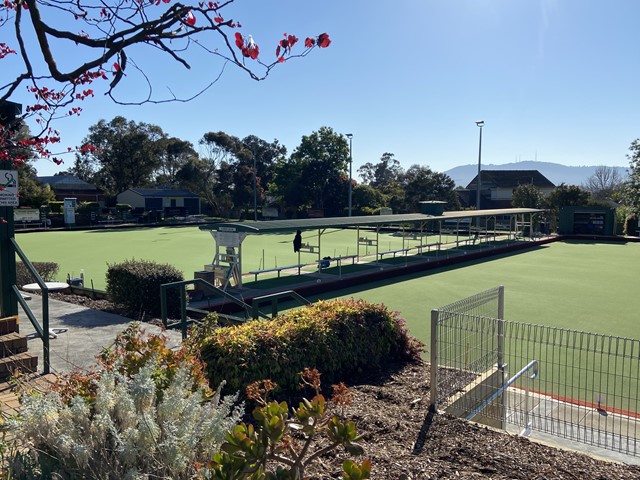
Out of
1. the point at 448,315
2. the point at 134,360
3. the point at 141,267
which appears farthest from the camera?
the point at 141,267

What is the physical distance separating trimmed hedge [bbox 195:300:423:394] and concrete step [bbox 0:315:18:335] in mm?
2680

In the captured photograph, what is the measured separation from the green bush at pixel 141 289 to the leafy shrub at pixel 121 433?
24.8ft

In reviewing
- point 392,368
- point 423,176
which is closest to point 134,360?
point 392,368

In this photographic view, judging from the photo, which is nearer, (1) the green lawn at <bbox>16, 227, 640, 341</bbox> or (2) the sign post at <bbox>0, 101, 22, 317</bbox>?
(2) the sign post at <bbox>0, 101, 22, 317</bbox>

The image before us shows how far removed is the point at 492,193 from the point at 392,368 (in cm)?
6647

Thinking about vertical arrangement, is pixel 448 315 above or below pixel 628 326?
above

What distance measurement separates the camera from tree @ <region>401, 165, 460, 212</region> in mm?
50969

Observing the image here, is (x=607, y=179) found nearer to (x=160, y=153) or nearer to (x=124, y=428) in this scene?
(x=160, y=153)

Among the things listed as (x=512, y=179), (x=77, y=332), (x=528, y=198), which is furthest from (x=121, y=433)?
(x=512, y=179)

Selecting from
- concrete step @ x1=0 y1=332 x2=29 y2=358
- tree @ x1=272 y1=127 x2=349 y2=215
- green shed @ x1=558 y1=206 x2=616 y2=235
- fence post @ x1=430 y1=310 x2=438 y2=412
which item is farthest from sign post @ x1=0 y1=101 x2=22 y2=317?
tree @ x1=272 y1=127 x2=349 y2=215

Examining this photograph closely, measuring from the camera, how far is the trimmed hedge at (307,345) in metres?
5.10

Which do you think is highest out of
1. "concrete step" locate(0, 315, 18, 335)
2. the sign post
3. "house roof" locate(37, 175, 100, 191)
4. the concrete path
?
"house roof" locate(37, 175, 100, 191)

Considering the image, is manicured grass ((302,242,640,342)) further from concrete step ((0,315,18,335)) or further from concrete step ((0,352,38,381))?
concrete step ((0,315,18,335))

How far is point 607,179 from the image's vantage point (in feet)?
408
